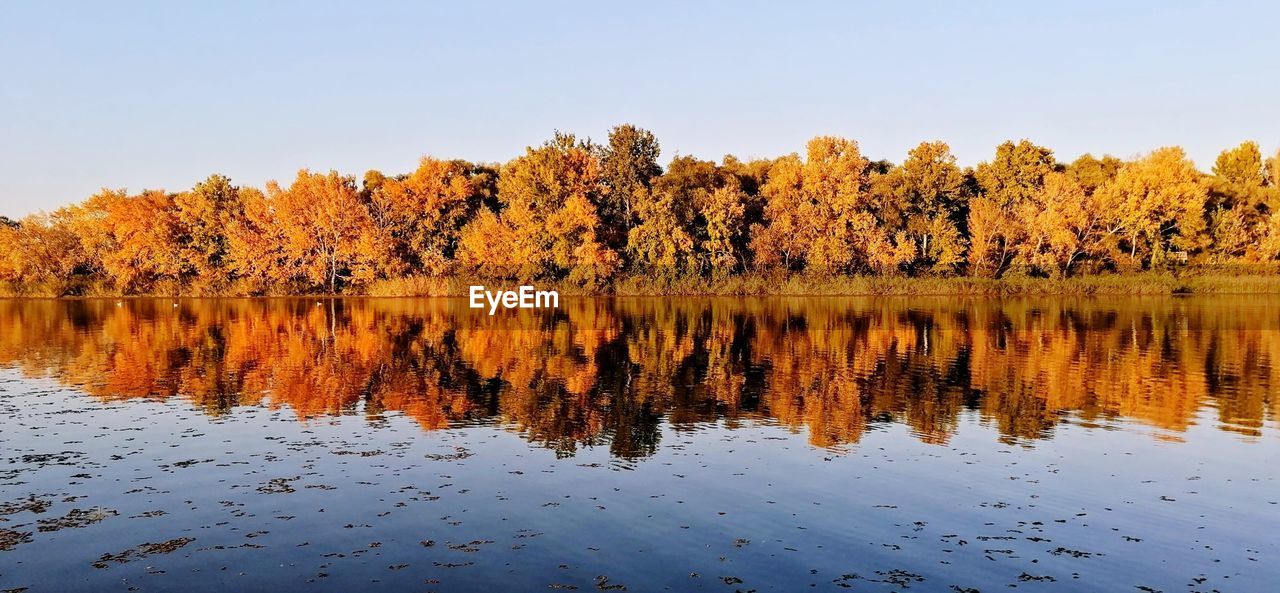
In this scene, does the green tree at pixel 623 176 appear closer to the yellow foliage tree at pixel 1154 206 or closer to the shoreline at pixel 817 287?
the shoreline at pixel 817 287

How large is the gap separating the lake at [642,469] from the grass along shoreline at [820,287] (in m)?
51.9

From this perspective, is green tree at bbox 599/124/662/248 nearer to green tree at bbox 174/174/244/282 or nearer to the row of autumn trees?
the row of autumn trees

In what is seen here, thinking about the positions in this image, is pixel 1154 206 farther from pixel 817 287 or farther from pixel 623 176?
pixel 623 176

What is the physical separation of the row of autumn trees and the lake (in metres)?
56.7

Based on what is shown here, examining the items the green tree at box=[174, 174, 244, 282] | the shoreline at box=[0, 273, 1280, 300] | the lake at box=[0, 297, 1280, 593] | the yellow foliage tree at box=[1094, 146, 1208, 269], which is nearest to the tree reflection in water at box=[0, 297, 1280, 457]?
the lake at box=[0, 297, 1280, 593]

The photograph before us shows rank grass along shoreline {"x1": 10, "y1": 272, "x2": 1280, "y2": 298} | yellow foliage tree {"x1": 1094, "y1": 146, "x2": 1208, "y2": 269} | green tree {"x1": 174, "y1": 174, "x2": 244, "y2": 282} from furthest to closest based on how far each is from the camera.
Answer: green tree {"x1": 174, "y1": 174, "x2": 244, "y2": 282}
yellow foliage tree {"x1": 1094, "y1": 146, "x2": 1208, "y2": 269}
grass along shoreline {"x1": 10, "y1": 272, "x2": 1280, "y2": 298}

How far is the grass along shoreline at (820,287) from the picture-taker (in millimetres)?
85938

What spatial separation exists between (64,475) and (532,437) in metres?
9.35

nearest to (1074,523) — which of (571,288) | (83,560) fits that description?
(83,560)

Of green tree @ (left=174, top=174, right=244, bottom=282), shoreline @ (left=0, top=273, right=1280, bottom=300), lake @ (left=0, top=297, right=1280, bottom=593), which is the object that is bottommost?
lake @ (left=0, top=297, right=1280, bottom=593)

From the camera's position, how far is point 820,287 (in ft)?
299

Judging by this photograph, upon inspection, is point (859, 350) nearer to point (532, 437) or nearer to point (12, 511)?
point (532, 437)

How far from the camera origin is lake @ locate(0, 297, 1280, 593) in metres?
11.8

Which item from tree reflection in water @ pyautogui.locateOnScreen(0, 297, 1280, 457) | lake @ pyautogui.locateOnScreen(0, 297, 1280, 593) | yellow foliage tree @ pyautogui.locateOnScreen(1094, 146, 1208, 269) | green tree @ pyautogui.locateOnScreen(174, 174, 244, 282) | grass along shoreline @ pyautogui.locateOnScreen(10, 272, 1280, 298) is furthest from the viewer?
green tree @ pyautogui.locateOnScreen(174, 174, 244, 282)
